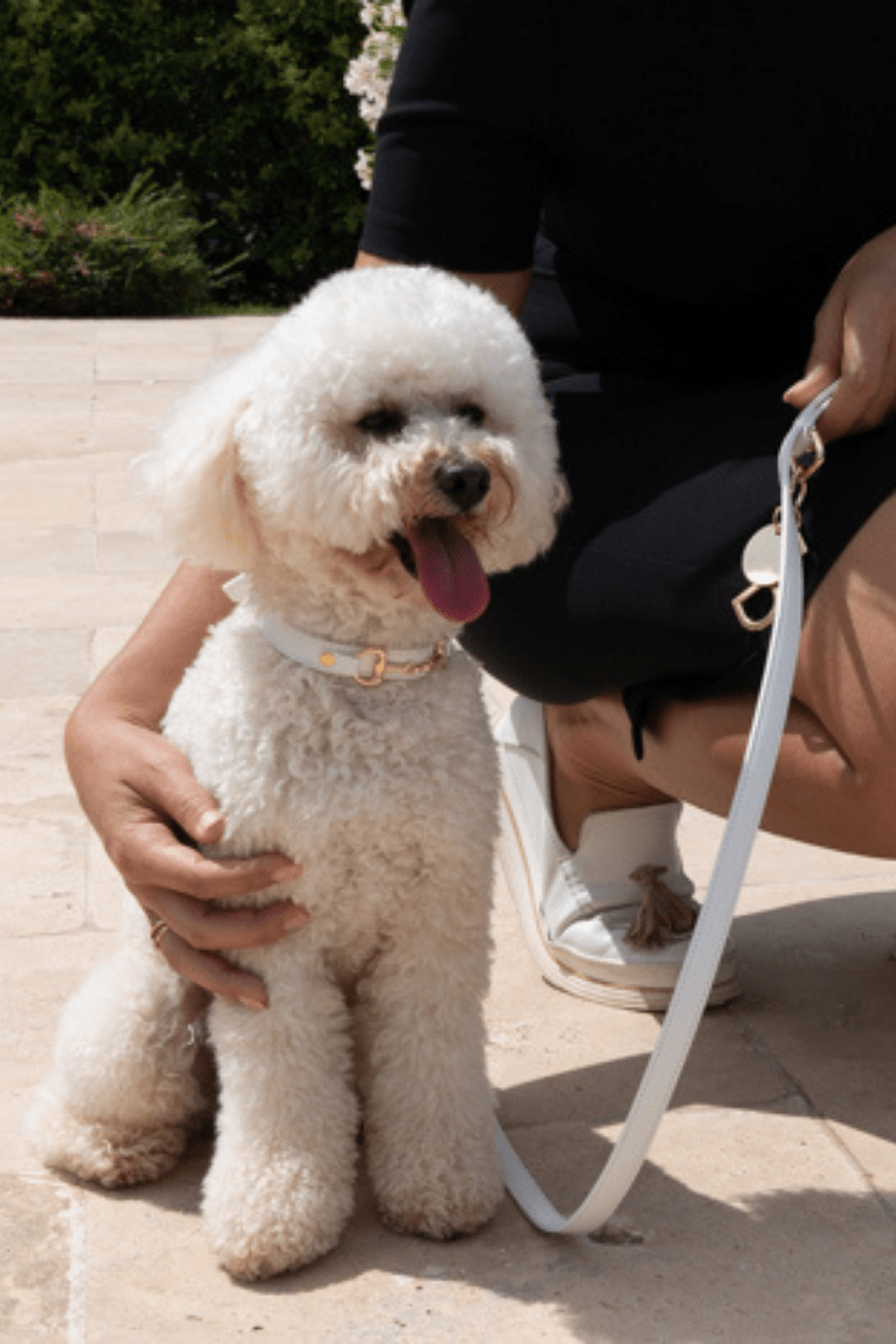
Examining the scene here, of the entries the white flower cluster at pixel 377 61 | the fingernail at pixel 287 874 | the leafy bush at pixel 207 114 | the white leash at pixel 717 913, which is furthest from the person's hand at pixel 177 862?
the leafy bush at pixel 207 114

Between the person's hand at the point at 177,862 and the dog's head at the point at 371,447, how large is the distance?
0.26 m

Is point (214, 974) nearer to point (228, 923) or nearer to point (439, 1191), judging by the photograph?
point (228, 923)

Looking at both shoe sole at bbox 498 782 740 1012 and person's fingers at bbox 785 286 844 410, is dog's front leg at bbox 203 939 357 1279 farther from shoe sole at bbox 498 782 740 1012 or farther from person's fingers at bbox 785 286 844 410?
person's fingers at bbox 785 286 844 410

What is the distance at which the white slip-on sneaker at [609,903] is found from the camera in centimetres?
253

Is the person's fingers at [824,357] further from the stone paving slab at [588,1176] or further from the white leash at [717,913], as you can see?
the stone paving slab at [588,1176]

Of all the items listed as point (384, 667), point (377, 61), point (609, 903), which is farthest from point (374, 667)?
point (377, 61)

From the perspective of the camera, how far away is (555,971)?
2.60 m

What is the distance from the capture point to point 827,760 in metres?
2.13

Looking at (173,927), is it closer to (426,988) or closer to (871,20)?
(426,988)

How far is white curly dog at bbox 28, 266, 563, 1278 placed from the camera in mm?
1790

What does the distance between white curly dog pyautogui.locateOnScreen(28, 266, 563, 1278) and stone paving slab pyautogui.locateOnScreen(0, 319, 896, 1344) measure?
7 centimetres

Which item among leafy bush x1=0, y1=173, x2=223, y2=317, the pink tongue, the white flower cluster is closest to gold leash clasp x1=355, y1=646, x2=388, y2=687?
the pink tongue

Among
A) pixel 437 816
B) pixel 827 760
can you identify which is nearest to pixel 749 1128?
pixel 827 760

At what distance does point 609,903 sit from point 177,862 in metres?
0.84
